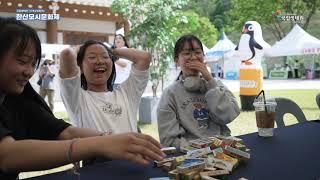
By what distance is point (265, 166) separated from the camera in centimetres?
A: 117

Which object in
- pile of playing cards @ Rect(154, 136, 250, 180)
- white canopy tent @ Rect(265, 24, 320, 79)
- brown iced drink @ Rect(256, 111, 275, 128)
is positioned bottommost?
pile of playing cards @ Rect(154, 136, 250, 180)

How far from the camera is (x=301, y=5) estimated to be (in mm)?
7160

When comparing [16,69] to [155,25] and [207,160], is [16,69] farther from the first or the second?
[155,25]

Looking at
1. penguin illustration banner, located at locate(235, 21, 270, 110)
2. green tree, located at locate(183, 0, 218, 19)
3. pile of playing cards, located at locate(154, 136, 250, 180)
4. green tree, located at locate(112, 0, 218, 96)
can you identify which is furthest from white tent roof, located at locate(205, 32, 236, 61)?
pile of playing cards, located at locate(154, 136, 250, 180)

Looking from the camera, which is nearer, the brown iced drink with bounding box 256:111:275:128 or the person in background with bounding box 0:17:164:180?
the person in background with bounding box 0:17:164:180

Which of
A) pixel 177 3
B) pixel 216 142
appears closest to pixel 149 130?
pixel 177 3

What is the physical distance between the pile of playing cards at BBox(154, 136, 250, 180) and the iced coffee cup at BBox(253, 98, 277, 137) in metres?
0.36

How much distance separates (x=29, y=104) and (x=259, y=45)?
18.5 ft

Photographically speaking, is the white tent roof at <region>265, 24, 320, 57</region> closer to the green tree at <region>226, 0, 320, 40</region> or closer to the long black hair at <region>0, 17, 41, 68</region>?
the green tree at <region>226, 0, 320, 40</region>

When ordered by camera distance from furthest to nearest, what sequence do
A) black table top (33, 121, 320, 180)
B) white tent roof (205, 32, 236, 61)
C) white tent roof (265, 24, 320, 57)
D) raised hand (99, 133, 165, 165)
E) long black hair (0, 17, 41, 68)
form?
white tent roof (205, 32, 236, 61) → white tent roof (265, 24, 320, 57) → black table top (33, 121, 320, 180) → long black hair (0, 17, 41, 68) → raised hand (99, 133, 165, 165)

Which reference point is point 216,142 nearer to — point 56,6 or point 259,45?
point 259,45

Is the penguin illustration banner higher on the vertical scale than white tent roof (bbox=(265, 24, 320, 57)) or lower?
lower

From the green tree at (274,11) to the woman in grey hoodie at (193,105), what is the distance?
5444mm

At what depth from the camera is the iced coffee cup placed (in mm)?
1631
